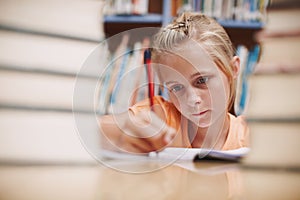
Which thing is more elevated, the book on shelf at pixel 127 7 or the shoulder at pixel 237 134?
the book on shelf at pixel 127 7

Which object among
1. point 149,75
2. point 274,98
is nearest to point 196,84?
point 149,75

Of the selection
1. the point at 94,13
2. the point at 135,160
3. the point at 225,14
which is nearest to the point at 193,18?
the point at 225,14

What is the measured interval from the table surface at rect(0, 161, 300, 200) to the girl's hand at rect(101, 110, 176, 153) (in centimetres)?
5

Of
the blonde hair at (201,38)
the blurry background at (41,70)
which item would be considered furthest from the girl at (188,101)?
the blurry background at (41,70)

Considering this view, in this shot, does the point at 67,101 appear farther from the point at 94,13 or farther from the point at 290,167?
the point at 290,167

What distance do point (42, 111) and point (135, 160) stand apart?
0.99ft

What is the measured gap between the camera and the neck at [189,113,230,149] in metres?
0.90

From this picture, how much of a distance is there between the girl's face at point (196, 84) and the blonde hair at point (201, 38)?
0.02 m

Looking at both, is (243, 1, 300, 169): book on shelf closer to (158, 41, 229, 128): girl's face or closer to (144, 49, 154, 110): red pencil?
(158, 41, 229, 128): girl's face

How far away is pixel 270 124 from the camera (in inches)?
36.9

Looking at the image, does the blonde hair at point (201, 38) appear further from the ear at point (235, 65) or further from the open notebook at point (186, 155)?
the open notebook at point (186, 155)

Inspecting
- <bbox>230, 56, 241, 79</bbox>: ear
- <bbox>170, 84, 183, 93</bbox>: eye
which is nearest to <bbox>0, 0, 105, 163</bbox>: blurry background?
<bbox>170, 84, 183, 93</bbox>: eye

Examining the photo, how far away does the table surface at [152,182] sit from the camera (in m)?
0.93

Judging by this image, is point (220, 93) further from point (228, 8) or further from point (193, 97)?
point (228, 8)
